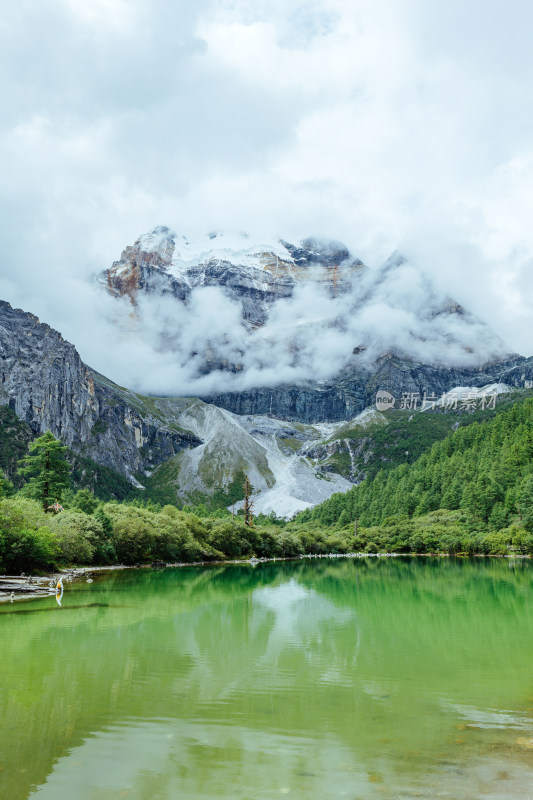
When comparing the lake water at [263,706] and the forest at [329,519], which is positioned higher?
the forest at [329,519]

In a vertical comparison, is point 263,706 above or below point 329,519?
below

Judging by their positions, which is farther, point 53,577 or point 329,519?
point 329,519

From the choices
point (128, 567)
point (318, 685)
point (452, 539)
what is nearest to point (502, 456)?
point (452, 539)

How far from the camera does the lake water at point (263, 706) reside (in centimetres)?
945

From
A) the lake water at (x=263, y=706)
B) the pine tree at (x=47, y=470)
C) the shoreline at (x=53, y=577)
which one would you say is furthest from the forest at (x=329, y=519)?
the lake water at (x=263, y=706)

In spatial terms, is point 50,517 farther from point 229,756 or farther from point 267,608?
point 229,756

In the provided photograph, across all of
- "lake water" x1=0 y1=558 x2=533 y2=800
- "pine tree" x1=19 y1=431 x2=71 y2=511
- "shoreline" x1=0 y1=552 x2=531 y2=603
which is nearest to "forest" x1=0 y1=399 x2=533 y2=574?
"pine tree" x1=19 y1=431 x2=71 y2=511

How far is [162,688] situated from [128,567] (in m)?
58.7

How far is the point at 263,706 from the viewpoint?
13703 millimetres

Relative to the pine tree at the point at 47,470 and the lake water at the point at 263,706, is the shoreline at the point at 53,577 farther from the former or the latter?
the pine tree at the point at 47,470

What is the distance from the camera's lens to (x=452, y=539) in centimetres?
10656

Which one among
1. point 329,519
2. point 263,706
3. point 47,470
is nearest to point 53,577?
point 47,470

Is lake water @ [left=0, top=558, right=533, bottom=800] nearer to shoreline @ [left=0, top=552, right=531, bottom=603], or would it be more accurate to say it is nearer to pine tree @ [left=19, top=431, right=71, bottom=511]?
shoreline @ [left=0, top=552, right=531, bottom=603]

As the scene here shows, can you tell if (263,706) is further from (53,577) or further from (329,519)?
(329,519)
